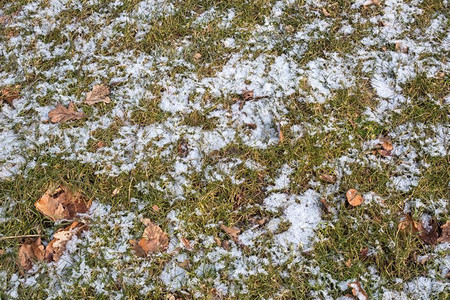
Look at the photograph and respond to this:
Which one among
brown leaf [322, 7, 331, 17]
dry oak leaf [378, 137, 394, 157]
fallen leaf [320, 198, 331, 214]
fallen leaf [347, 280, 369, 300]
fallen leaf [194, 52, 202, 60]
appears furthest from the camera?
brown leaf [322, 7, 331, 17]

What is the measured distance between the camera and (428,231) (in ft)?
7.73

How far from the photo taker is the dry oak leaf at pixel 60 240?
7.42 ft

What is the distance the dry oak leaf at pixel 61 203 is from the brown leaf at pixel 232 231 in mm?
824

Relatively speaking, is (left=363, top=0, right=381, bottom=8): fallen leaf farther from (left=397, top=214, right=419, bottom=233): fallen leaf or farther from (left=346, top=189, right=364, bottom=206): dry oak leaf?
(left=397, top=214, right=419, bottom=233): fallen leaf

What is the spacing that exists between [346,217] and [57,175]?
1782 millimetres

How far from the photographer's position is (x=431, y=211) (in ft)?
7.96

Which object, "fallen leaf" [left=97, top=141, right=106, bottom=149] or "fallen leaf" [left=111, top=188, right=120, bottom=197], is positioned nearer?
"fallen leaf" [left=111, top=188, right=120, bottom=197]

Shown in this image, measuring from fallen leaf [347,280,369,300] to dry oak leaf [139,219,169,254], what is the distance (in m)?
1.03

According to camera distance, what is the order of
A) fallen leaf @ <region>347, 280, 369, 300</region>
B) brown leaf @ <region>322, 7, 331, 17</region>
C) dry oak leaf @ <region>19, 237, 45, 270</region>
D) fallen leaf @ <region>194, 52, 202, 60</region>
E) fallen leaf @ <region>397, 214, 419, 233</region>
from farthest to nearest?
brown leaf @ <region>322, 7, 331, 17</region>, fallen leaf @ <region>194, 52, 202, 60</region>, fallen leaf @ <region>397, 214, 419, 233</region>, dry oak leaf @ <region>19, 237, 45, 270</region>, fallen leaf @ <region>347, 280, 369, 300</region>

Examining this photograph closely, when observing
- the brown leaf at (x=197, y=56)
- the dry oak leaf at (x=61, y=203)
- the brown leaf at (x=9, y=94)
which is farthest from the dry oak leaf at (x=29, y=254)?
the brown leaf at (x=197, y=56)

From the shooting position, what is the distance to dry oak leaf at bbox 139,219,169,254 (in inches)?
90.1

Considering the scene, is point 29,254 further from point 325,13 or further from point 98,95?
point 325,13

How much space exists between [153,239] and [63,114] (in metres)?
1.17

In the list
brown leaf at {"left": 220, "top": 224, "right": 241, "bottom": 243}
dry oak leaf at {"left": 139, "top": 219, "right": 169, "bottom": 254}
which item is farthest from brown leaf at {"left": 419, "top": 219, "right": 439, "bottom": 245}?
dry oak leaf at {"left": 139, "top": 219, "right": 169, "bottom": 254}
